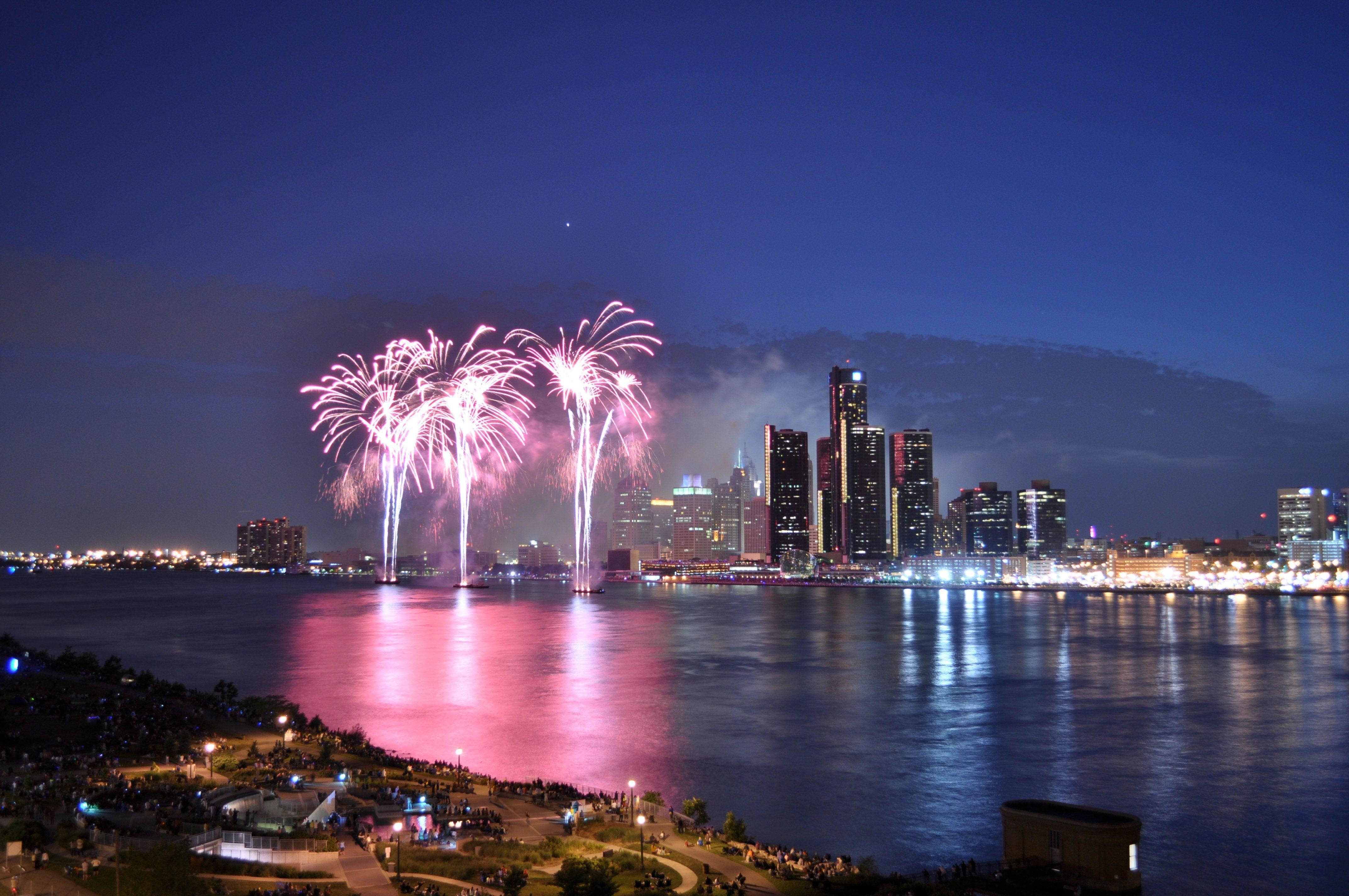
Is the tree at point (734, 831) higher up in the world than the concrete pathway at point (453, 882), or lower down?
lower down

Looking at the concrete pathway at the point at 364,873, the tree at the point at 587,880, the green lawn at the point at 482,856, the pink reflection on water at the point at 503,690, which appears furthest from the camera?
the pink reflection on water at the point at 503,690

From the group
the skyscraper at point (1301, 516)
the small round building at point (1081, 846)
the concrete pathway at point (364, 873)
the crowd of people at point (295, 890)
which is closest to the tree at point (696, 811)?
the small round building at point (1081, 846)

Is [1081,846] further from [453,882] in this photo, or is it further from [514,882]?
[453,882]

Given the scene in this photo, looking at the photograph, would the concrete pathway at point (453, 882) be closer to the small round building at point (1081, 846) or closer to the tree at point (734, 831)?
the tree at point (734, 831)

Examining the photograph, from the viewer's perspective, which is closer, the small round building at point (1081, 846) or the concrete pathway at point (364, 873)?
the concrete pathway at point (364, 873)

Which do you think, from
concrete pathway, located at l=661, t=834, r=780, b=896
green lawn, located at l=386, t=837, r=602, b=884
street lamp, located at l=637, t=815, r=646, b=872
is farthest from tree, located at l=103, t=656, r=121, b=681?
concrete pathway, located at l=661, t=834, r=780, b=896

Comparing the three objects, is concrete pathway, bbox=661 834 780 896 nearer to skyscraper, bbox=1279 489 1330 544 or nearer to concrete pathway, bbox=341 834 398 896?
concrete pathway, bbox=341 834 398 896
